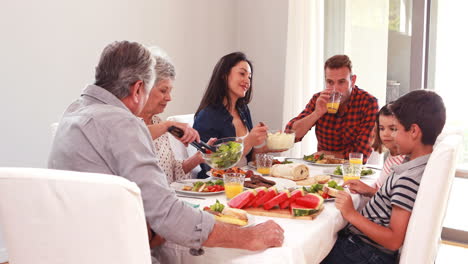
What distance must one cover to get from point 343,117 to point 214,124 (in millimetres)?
862

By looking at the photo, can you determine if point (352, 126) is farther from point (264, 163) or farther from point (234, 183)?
point (234, 183)

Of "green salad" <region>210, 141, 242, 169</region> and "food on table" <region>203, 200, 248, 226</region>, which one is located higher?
"green salad" <region>210, 141, 242, 169</region>

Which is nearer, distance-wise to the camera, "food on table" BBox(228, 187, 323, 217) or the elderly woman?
"food on table" BBox(228, 187, 323, 217)

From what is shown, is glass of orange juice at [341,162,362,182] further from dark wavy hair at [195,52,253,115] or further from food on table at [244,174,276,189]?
dark wavy hair at [195,52,253,115]

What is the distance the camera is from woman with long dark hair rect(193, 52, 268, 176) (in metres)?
2.73

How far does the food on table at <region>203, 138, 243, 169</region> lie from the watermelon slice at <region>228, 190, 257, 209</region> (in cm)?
32

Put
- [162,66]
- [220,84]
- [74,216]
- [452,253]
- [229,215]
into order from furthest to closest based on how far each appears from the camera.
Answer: [452,253] < [220,84] < [162,66] < [229,215] < [74,216]

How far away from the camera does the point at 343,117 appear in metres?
2.98

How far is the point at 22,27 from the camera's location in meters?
3.06

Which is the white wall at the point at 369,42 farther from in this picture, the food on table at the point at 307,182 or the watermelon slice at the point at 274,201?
the watermelon slice at the point at 274,201

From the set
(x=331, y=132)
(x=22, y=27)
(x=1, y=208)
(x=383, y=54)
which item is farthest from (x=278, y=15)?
(x=1, y=208)

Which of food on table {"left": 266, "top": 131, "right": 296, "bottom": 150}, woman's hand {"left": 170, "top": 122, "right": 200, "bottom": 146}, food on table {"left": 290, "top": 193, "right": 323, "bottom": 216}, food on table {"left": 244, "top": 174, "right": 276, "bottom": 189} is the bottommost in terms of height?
food on table {"left": 244, "top": 174, "right": 276, "bottom": 189}

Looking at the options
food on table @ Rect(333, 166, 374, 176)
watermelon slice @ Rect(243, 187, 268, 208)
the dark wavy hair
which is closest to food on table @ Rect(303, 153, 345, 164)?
food on table @ Rect(333, 166, 374, 176)

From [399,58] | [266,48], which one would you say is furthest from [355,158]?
[266,48]
